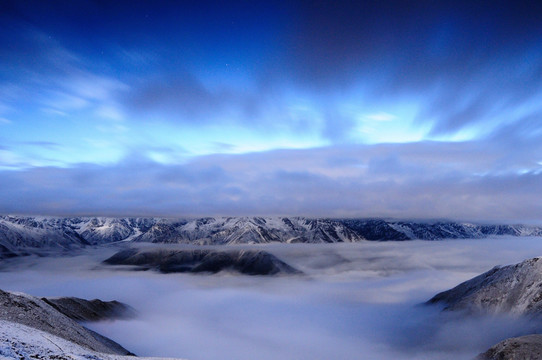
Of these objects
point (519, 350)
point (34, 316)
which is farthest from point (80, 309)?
point (519, 350)

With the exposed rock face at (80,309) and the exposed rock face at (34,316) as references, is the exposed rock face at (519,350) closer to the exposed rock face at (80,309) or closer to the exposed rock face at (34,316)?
the exposed rock face at (34,316)

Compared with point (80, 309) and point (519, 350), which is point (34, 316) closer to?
point (80, 309)

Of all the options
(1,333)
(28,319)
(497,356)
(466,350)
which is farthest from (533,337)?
(28,319)

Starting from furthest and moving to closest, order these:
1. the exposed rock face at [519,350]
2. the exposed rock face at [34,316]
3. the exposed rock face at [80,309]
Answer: the exposed rock face at [80,309]
the exposed rock face at [519,350]
the exposed rock face at [34,316]

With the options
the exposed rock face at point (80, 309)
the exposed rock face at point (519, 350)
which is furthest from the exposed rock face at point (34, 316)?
the exposed rock face at point (519, 350)

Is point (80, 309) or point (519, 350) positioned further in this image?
point (80, 309)

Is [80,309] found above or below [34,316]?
below

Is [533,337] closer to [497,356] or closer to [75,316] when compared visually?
[497,356]

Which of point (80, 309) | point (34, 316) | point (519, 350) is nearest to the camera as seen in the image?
point (34, 316)

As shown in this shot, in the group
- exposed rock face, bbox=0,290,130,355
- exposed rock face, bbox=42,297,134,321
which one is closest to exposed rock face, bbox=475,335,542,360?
exposed rock face, bbox=0,290,130,355
